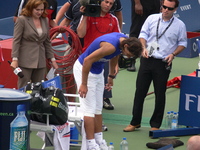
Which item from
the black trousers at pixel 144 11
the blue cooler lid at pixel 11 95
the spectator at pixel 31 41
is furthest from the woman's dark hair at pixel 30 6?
the black trousers at pixel 144 11

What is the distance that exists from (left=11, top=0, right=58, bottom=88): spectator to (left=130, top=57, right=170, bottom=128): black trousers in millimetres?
1422

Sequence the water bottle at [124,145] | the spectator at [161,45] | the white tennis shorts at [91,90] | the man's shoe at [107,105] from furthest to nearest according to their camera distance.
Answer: the man's shoe at [107,105]
the spectator at [161,45]
the water bottle at [124,145]
the white tennis shorts at [91,90]

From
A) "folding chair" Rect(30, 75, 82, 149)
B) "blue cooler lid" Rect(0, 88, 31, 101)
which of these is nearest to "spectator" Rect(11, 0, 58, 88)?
"folding chair" Rect(30, 75, 82, 149)

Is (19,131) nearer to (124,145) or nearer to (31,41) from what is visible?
(124,145)

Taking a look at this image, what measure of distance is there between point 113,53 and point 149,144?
1.54 meters

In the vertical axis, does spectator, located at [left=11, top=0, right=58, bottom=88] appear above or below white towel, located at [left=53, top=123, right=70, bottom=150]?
above

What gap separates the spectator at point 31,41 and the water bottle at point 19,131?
2416mm

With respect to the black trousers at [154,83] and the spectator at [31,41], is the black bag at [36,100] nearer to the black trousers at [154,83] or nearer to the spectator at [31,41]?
the spectator at [31,41]

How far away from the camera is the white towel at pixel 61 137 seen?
22.3 ft

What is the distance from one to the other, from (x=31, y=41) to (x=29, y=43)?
0.13ft

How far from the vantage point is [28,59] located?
26.8ft

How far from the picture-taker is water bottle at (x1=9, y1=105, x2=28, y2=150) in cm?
552

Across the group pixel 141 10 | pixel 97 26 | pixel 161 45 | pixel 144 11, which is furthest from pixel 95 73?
pixel 144 11

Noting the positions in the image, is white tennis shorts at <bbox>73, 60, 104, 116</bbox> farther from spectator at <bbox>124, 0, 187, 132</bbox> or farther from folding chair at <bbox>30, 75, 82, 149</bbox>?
spectator at <bbox>124, 0, 187, 132</bbox>
